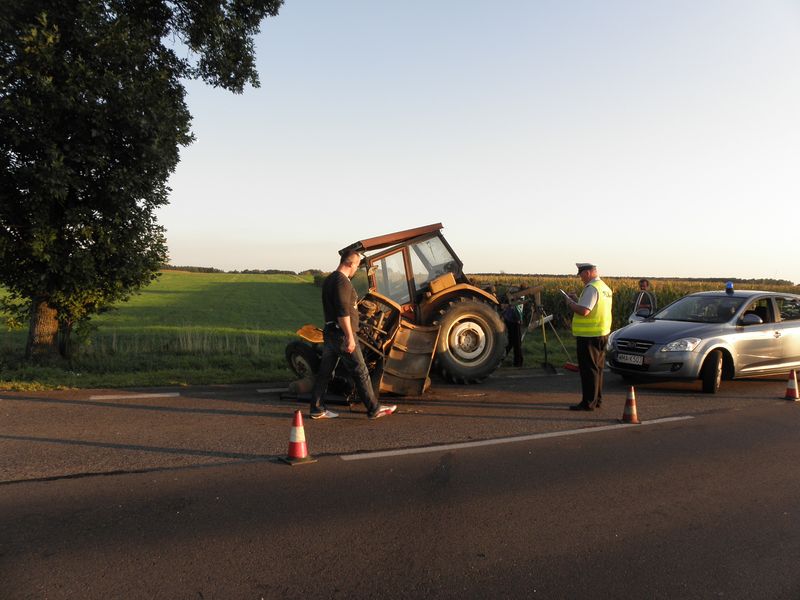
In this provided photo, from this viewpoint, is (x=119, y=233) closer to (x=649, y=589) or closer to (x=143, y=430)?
(x=143, y=430)

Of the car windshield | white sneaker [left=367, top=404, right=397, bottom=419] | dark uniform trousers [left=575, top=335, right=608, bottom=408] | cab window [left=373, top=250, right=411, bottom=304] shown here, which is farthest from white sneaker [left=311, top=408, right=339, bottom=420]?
the car windshield

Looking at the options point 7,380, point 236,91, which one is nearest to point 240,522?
point 7,380

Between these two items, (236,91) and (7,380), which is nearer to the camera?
A: (7,380)

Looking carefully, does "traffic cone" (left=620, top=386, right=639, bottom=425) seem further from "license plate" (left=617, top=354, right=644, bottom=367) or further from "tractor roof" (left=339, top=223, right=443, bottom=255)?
"tractor roof" (left=339, top=223, right=443, bottom=255)

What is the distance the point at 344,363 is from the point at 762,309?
7.62 meters

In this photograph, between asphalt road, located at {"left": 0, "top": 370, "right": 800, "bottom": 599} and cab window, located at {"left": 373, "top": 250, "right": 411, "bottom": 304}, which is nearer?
asphalt road, located at {"left": 0, "top": 370, "right": 800, "bottom": 599}

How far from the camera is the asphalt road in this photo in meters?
3.36

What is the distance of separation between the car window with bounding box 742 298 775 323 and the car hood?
0.99m

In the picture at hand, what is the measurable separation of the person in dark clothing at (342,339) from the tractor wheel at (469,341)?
2.27 meters

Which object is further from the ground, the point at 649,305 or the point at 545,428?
the point at 649,305

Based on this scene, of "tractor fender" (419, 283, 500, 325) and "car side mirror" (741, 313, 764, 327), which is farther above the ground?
"tractor fender" (419, 283, 500, 325)

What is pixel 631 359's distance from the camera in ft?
31.5

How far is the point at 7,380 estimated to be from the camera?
9461mm

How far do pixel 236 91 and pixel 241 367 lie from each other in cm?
563
